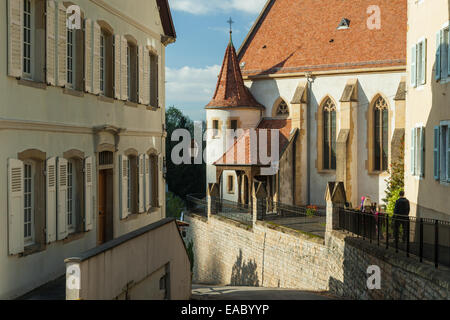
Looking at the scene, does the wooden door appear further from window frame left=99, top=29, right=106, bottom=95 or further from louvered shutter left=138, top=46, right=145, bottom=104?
louvered shutter left=138, top=46, right=145, bottom=104

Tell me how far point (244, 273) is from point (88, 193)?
15.4 metres

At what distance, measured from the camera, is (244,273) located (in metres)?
27.4

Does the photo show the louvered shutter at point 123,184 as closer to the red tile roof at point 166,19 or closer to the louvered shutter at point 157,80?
the louvered shutter at point 157,80

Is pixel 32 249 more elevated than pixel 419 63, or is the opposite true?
pixel 419 63

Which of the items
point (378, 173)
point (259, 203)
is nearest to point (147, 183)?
point (259, 203)

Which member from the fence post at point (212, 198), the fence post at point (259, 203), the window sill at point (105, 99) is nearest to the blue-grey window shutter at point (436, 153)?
the window sill at point (105, 99)

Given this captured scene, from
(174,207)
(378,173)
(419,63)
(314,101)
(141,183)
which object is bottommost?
(174,207)

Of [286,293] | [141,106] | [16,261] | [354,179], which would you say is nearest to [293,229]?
[286,293]

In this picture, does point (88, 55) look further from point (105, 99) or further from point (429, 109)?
point (429, 109)

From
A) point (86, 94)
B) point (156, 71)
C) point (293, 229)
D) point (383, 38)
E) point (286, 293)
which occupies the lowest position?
point (286, 293)

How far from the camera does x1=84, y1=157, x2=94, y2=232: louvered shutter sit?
12906 millimetres

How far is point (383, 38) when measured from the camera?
35.2 metres
